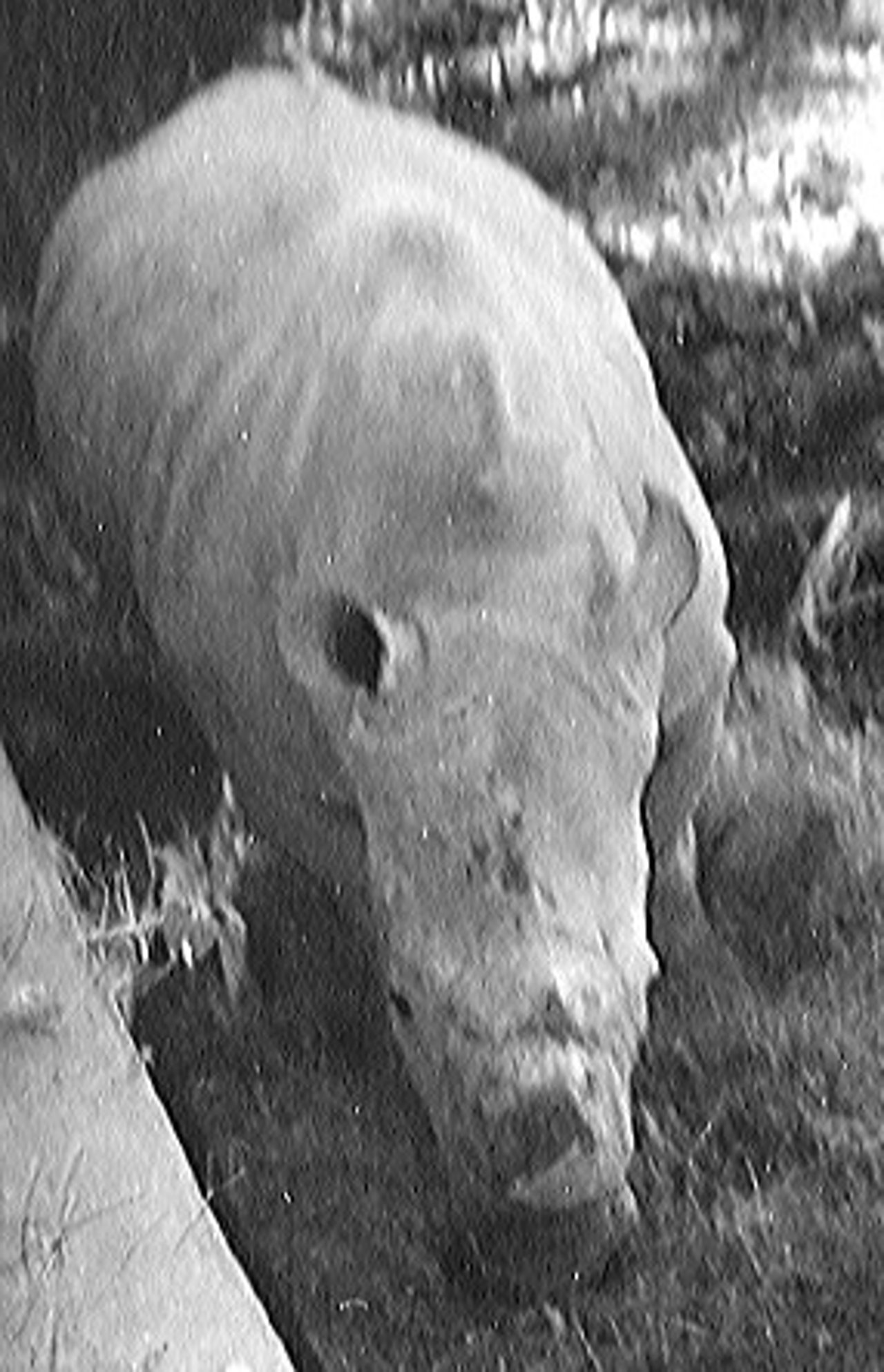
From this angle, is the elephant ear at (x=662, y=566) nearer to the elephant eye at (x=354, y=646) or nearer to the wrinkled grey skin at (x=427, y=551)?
the wrinkled grey skin at (x=427, y=551)

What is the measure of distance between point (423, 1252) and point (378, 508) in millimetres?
438

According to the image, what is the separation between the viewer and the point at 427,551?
1461 mm

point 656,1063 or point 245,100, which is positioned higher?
point 245,100

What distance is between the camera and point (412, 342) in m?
1.51

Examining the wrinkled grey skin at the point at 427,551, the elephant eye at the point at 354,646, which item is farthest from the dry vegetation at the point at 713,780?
Answer: the elephant eye at the point at 354,646

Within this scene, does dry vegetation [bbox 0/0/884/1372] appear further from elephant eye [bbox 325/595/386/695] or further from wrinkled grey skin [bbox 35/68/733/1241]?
elephant eye [bbox 325/595/386/695]

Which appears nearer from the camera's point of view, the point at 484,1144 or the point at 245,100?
the point at 484,1144

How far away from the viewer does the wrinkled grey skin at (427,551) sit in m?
1.44

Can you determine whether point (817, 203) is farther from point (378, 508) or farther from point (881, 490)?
point (378, 508)

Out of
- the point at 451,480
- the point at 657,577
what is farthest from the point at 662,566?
the point at 451,480

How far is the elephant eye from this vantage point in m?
1.46

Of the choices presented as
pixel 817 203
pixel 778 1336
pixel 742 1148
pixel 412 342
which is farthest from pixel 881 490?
pixel 778 1336

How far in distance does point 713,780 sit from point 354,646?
244mm

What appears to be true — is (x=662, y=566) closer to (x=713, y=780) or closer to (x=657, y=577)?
(x=657, y=577)
